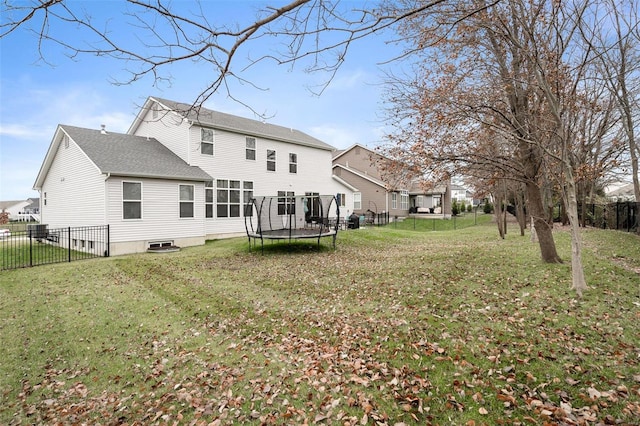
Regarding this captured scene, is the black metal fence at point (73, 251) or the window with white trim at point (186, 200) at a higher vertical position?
the window with white trim at point (186, 200)

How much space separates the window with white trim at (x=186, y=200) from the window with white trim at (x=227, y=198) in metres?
1.70

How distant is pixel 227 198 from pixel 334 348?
13683 millimetres

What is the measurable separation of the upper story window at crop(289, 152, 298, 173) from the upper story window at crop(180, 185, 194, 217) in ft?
22.7

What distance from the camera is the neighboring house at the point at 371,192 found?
30.6 meters

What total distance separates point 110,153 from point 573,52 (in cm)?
Result: 1615

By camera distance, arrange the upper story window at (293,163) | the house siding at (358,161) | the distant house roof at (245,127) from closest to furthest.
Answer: the distant house roof at (245,127) → the upper story window at (293,163) → the house siding at (358,161)

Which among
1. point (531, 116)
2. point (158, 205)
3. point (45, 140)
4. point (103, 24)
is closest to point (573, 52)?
point (531, 116)

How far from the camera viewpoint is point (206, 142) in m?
16.0

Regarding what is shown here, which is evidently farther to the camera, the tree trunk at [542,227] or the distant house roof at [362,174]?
the distant house roof at [362,174]

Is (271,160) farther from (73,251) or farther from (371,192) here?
(371,192)

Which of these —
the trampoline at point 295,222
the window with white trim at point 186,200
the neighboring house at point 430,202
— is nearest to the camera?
the trampoline at point 295,222

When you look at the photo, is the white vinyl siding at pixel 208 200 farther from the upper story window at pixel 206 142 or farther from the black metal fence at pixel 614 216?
the black metal fence at pixel 614 216

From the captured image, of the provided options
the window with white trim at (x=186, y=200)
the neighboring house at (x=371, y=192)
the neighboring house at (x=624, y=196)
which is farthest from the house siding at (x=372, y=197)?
the window with white trim at (x=186, y=200)

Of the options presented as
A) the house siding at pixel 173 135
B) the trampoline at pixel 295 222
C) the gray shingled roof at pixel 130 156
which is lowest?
the trampoline at pixel 295 222
